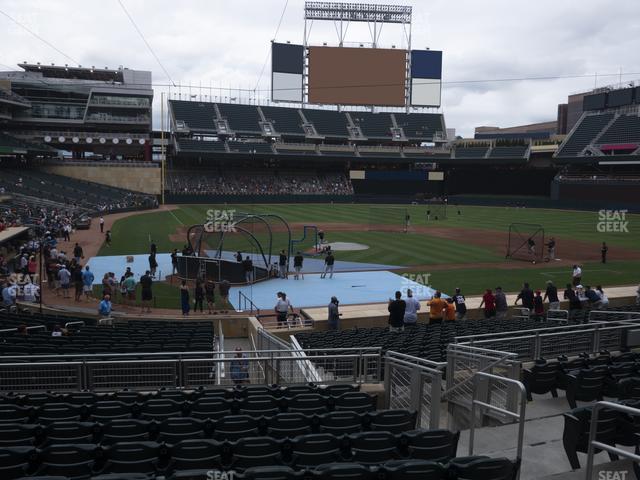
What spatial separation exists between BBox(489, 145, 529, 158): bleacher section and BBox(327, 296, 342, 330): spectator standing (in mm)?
73928

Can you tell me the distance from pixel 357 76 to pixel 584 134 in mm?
34317

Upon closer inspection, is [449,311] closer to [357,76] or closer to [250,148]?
[250,148]

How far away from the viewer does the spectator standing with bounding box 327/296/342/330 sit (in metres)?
16.6

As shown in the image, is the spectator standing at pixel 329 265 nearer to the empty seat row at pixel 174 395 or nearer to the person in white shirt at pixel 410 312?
the person in white shirt at pixel 410 312

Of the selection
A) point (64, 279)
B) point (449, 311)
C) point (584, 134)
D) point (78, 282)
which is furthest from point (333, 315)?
point (584, 134)

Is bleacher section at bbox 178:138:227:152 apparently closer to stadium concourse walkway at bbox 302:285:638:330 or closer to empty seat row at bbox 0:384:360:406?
stadium concourse walkway at bbox 302:285:638:330

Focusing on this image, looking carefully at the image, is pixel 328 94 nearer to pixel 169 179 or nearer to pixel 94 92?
pixel 169 179

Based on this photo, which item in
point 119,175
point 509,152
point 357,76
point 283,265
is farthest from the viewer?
point 509,152

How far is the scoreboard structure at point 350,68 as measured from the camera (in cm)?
8162

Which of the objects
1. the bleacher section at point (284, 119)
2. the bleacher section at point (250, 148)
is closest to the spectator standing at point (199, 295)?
the bleacher section at point (250, 148)

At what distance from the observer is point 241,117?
292ft

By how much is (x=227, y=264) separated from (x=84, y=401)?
58.9 feet

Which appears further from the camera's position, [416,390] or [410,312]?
[410,312]

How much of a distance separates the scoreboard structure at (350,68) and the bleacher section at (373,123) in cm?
865
